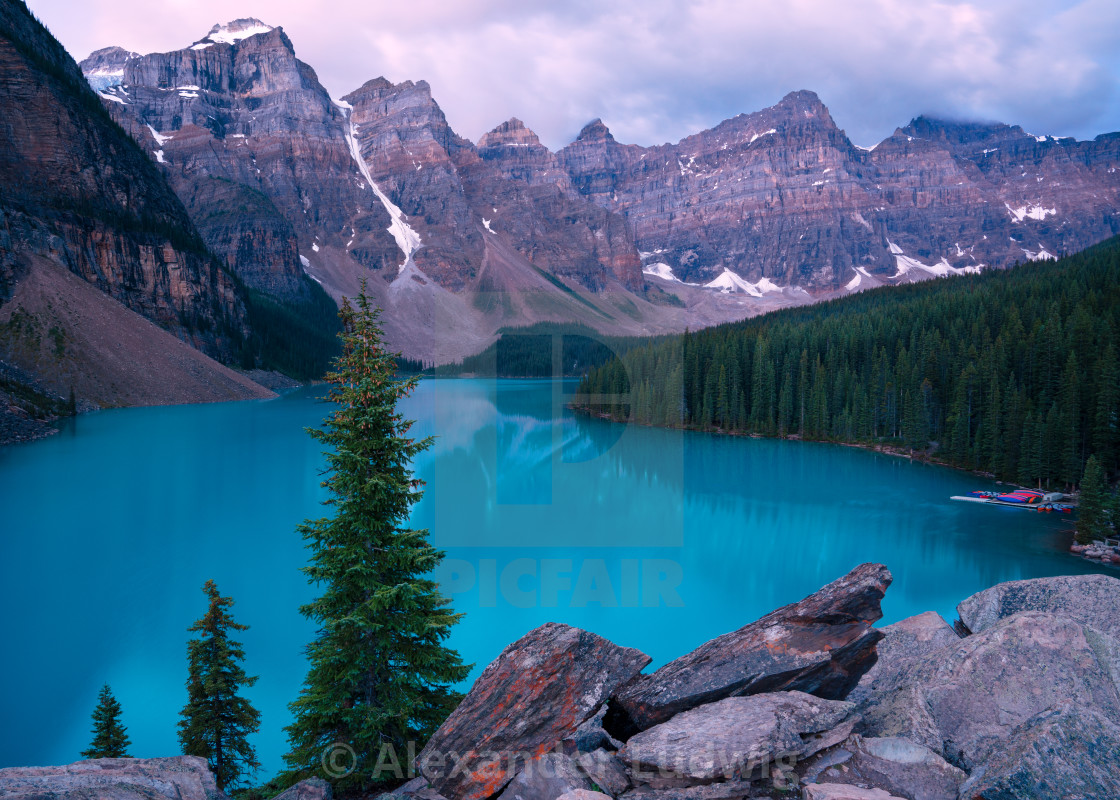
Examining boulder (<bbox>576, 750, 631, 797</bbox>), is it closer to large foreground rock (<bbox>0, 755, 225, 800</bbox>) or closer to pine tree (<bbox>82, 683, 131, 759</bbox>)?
large foreground rock (<bbox>0, 755, 225, 800</bbox>)

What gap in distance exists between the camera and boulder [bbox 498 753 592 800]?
197 inches

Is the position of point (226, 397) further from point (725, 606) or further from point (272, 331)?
point (725, 606)

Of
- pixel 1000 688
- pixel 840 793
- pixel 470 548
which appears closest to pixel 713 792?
pixel 840 793

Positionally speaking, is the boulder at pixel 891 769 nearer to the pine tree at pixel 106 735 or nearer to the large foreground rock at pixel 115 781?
the large foreground rock at pixel 115 781

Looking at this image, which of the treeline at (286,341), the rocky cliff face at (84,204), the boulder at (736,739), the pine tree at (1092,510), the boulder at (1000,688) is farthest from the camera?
the treeline at (286,341)

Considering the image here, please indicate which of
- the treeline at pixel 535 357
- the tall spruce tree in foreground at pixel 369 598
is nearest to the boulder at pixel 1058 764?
the tall spruce tree in foreground at pixel 369 598

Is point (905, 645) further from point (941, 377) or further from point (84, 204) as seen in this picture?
point (84, 204)

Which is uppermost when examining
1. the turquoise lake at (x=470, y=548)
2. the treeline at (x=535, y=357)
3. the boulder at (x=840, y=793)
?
the treeline at (x=535, y=357)

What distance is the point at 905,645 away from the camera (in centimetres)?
810

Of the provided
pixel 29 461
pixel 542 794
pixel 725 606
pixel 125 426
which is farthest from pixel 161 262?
pixel 542 794

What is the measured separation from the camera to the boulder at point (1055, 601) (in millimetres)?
7574

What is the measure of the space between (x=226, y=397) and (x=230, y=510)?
60.4 metres

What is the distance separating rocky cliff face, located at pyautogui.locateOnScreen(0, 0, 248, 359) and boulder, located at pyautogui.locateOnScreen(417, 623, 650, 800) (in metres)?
90.3

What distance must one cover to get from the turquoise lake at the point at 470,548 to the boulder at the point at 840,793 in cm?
1199
